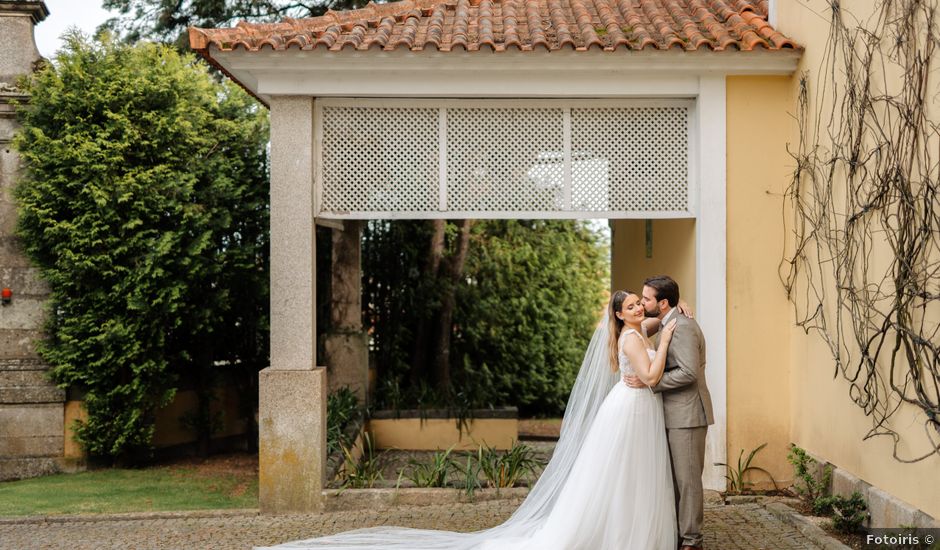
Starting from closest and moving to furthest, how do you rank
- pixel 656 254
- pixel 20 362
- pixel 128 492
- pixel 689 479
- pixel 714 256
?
pixel 689 479, pixel 714 256, pixel 128 492, pixel 20 362, pixel 656 254

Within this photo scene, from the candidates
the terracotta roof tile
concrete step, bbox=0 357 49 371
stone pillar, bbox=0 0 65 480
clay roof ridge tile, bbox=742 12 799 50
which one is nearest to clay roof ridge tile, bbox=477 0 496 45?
the terracotta roof tile

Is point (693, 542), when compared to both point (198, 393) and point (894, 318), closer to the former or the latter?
point (894, 318)

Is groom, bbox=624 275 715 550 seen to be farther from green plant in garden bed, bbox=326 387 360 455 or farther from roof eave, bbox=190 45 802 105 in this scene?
green plant in garden bed, bbox=326 387 360 455

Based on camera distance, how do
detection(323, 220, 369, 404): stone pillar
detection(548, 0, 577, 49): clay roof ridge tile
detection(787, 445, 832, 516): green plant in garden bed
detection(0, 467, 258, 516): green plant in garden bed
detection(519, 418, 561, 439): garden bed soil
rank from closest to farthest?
detection(787, 445, 832, 516): green plant in garden bed
detection(548, 0, 577, 49): clay roof ridge tile
detection(0, 467, 258, 516): green plant in garden bed
detection(323, 220, 369, 404): stone pillar
detection(519, 418, 561, 439): garden bed soil

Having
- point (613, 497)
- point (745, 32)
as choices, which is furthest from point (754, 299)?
point (613, 497)

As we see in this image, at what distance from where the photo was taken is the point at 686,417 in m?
6.13

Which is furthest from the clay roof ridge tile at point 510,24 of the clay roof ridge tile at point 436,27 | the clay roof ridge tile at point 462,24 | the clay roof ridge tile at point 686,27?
the clay roof ridge tile at point 686,27

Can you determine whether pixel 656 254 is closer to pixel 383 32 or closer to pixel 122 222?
pixel 383 32

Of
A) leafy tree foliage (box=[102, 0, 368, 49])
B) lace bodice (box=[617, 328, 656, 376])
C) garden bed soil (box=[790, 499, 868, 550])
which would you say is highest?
leafy tree foliage (box=[102, 0, 368, 49])

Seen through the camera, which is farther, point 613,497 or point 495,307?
point 495,307

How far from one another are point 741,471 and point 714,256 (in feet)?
6.16

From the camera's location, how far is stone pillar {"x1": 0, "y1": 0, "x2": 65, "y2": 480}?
9820 millimetres

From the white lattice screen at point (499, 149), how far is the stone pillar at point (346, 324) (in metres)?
3.56

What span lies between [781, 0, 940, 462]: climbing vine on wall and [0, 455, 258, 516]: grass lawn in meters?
5.33
